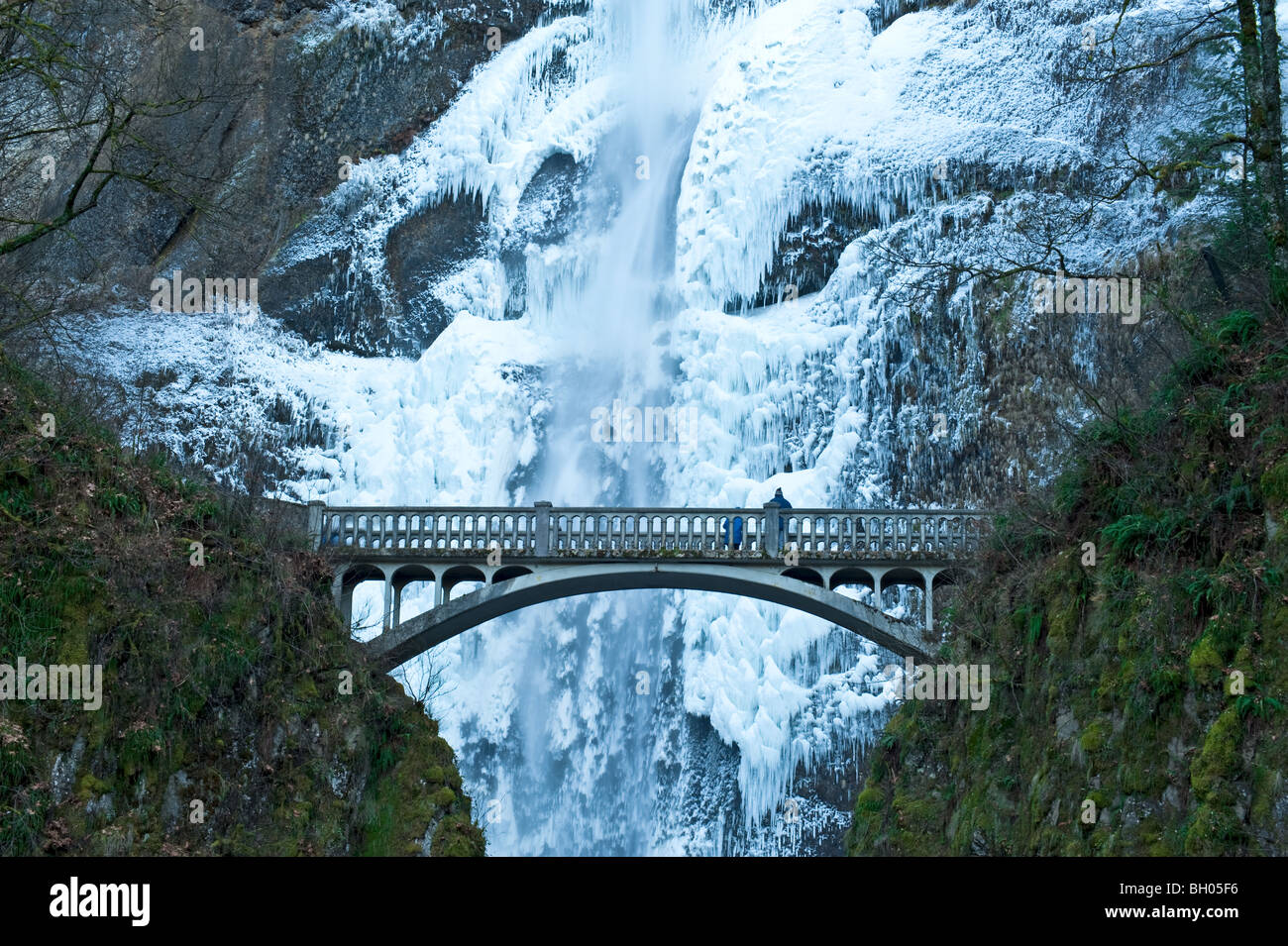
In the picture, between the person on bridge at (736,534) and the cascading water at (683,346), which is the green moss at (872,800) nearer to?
the person on bridge at (736,534)

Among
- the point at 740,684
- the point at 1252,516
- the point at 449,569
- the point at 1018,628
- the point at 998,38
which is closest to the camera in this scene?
the point at 1252,516

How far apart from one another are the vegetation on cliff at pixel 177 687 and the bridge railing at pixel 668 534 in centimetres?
212

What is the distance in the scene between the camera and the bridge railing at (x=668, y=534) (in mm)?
25953

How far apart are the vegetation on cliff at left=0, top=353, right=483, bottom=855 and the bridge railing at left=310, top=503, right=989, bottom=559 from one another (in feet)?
6.96

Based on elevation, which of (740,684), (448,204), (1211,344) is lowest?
(740,684)

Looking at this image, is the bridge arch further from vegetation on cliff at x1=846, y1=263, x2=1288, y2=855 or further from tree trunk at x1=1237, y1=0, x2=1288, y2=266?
tree trunk at x1=1237, y1=0, x2=1288, y2=266

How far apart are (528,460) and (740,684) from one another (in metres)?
10.1

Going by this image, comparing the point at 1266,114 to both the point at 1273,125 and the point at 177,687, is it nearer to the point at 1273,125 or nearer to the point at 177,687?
the point at 1273,125

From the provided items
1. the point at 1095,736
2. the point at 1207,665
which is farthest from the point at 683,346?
the point at 1207,665

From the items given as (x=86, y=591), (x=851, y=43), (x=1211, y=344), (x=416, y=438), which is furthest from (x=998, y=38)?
(x=86, y=591)

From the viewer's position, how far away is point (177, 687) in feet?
65.7

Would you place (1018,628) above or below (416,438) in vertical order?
below

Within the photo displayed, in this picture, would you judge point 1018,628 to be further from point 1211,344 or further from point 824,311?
point 824,311

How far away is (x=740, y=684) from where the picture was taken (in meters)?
35.3
